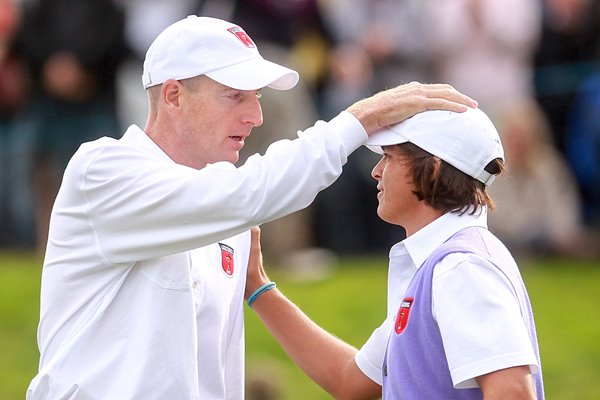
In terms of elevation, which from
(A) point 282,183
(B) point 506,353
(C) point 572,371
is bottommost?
(C) point 572,371

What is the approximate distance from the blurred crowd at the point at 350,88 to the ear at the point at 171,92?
6.66 metres

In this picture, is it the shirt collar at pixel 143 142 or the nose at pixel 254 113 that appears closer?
the shirt collar at pixel 143 142

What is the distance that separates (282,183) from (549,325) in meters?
7.21

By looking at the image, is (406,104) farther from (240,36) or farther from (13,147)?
(13,147)

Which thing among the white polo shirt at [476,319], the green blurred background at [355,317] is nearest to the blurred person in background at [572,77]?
the green blurred background at [355,317]

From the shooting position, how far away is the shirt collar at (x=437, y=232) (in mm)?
5016

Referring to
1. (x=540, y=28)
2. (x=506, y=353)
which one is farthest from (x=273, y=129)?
(x=506, y=353)

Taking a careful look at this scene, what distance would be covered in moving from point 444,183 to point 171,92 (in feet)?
3.79

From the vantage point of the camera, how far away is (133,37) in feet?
42.7

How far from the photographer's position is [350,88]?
12.7 metres

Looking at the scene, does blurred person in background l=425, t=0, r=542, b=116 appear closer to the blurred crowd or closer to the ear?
the blurred crowd

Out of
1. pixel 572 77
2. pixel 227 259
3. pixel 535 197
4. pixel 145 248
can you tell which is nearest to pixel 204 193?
pixel 145 248

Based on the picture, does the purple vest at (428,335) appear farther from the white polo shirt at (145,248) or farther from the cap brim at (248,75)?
the cap brim at (248,75)

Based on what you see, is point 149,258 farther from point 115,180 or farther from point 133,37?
point 133,37
